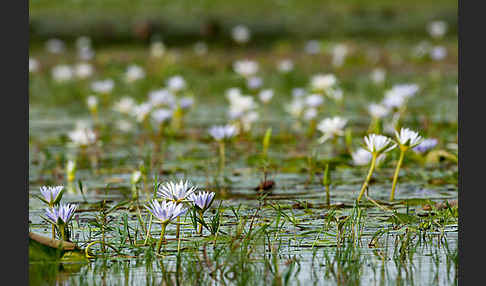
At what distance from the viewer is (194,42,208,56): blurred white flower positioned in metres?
14.6

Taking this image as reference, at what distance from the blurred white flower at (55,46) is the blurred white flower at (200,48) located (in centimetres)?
219

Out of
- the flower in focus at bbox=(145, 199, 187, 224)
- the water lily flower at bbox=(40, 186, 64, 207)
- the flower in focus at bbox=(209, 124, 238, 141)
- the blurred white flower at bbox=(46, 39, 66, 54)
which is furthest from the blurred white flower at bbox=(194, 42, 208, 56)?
the flower in focus at bbox=(145, 199, 187, 224)

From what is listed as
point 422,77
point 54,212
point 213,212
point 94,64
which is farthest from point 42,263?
point 94,64

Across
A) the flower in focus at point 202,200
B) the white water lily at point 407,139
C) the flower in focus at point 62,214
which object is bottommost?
the flower in focus at point 62,214

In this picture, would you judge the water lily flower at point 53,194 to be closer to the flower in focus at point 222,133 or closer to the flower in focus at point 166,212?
the flower in focus at point 166,212

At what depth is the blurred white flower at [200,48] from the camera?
47.9 ft

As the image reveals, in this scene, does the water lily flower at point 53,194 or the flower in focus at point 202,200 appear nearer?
the flower in focus at point 202,200

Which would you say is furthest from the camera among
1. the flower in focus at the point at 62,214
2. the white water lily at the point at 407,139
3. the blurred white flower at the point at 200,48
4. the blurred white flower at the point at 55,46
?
the blurred white flower at the point at 55,46

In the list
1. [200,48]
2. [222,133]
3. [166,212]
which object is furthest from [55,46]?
[166,212]

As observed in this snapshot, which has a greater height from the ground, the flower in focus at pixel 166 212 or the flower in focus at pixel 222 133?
the flower in focus at pixel 222 133

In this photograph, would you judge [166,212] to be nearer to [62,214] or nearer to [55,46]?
[62,214]

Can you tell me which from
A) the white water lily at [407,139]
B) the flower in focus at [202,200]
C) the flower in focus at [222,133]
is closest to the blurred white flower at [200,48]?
the flower in focus at [222,133]

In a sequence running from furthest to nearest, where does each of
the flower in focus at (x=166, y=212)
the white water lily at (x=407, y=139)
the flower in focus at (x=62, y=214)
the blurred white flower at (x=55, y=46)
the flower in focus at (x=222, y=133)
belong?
the blurred white flower at (x=55, y=46) → the flower in focus at (x=222, y=133) → the white water lily at (x=407, y=139) → the flower in focus at (x=62, y=214) → the flower in focus at (x=166, y=212)
